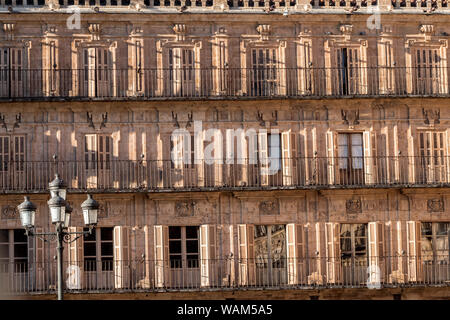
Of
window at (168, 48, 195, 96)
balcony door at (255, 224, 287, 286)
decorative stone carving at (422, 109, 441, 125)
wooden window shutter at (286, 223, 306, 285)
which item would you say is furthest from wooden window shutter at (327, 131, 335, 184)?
window at (168, 48, 195, 96)

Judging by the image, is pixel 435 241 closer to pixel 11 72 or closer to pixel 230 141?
pixel 230 141

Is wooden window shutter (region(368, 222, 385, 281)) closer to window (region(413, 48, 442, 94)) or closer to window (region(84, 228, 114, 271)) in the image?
window (region(413, 48, 442, 94))

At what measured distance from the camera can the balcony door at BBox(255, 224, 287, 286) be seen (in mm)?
31469

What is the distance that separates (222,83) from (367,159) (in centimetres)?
509

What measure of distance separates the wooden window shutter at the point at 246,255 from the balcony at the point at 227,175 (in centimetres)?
136

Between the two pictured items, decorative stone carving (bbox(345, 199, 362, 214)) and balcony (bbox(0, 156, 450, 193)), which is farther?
decorative stone carving (bbox(345, 199, 362, 214))

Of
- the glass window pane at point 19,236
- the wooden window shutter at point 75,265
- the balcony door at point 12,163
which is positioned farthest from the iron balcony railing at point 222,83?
the wooden window shutter at point 75,265

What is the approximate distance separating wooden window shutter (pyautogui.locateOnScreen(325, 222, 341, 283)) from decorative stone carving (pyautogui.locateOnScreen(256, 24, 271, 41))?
6.09 meters

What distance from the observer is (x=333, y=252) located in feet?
104

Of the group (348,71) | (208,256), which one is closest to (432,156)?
(348,71)

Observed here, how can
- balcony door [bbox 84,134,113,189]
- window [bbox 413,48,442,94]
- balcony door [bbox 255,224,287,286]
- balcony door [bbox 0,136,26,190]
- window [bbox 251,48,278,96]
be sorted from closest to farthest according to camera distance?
balcony door [bbox 0,136,26,190]
balcony door [bbox 84,134,113,189]
balcony door [bbox 255,224,287,286]
window [bbox 251,48,278,96]
window [bbox 413,48,442,94]

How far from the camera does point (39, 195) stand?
101 feet

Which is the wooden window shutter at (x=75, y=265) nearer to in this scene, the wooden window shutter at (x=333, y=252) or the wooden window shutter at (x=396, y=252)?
the wooden window shutter at (x=333, y=252)

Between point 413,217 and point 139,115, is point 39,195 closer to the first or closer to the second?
point 139,115
